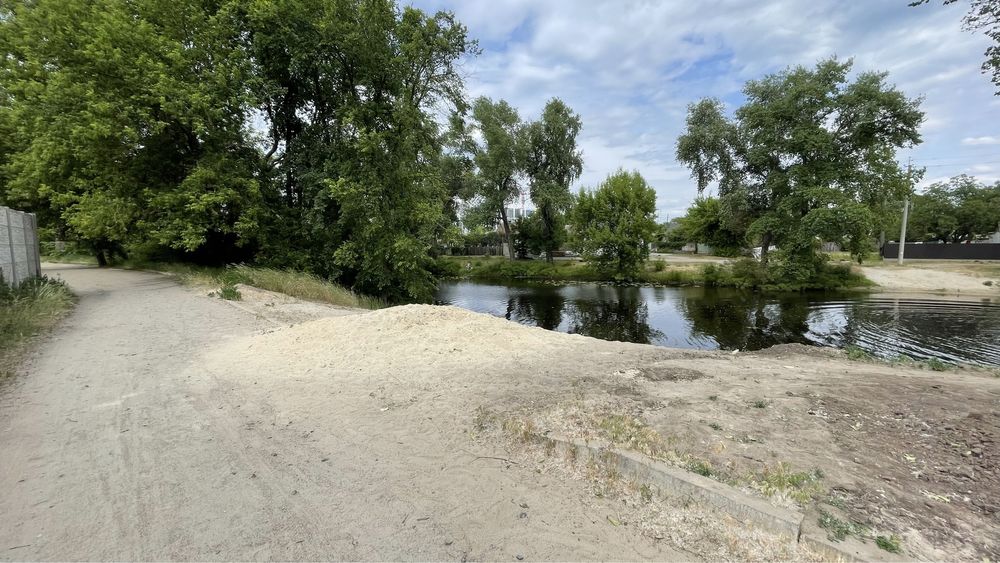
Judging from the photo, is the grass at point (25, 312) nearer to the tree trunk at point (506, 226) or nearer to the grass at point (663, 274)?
the grass at point (663, 274)

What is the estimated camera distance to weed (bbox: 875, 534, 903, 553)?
2311 millimetres

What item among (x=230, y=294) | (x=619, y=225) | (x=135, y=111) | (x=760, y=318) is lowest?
(x=760, y=318)

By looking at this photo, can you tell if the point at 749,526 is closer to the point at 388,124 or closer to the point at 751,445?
the point at 751,445

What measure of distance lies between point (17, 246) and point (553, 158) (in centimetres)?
3183

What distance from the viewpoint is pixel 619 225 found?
31.5 metres

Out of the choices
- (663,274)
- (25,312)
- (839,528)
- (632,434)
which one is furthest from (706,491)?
(663,274)

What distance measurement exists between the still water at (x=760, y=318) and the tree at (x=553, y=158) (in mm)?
10311

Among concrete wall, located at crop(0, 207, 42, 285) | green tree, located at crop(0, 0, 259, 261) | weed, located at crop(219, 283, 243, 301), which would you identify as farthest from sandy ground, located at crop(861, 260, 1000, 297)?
concrete wall, located at crop(0, 207, 42, 285)

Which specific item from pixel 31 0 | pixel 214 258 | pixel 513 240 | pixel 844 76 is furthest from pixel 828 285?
pixel 31 0

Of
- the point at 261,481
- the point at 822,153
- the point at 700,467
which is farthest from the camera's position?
the point at 822,153

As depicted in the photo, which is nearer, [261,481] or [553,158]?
[261,481]

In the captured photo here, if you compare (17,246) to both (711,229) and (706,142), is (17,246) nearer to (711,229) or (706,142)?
(706,142)

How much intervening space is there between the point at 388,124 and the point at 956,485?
19.2 meters

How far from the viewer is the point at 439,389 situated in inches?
212
